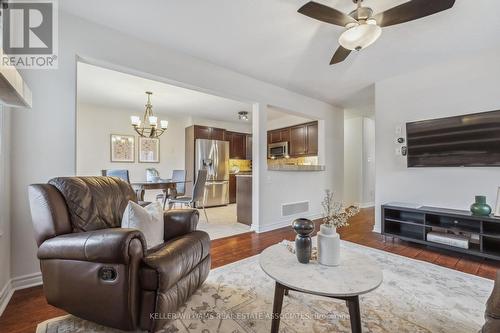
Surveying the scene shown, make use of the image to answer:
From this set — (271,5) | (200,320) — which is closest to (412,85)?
(271,5)

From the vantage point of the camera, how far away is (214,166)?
6.02m

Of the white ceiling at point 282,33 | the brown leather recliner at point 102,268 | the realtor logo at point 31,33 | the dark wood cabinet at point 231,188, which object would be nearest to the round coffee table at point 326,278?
the brown leather recliner at point 102,268

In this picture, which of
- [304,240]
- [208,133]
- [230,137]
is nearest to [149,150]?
[208,133]

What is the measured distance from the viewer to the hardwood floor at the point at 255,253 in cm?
152

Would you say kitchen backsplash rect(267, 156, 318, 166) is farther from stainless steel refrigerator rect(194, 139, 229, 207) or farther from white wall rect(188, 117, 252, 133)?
white wall rect(188, 117, 252, 133)

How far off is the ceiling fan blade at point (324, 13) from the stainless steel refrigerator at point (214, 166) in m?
4.50

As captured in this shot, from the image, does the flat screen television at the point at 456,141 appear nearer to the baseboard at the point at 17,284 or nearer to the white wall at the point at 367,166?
the white wall at the point at 367,166

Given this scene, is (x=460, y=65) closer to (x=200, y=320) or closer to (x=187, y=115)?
(x=200, y=320)

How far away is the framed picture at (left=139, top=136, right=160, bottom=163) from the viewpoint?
5570 millimetres

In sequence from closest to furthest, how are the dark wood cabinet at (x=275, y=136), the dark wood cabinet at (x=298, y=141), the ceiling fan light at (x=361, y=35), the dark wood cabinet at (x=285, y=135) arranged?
the ceiling fan light at (x=361, y=35)
the dark wood cabinet at (x=298, y=141)
the dark wood cabinet at (x=285, y=135)
the dark wood cabinet at (x=275, y=136)

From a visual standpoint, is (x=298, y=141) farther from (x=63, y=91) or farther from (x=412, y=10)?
(x=63, y=91)

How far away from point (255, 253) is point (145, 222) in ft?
4.99

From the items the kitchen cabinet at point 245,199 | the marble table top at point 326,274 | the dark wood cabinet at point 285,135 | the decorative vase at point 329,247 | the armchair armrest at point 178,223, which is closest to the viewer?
the marble table top at point 326,274

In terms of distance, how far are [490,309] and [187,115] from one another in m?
6.08
